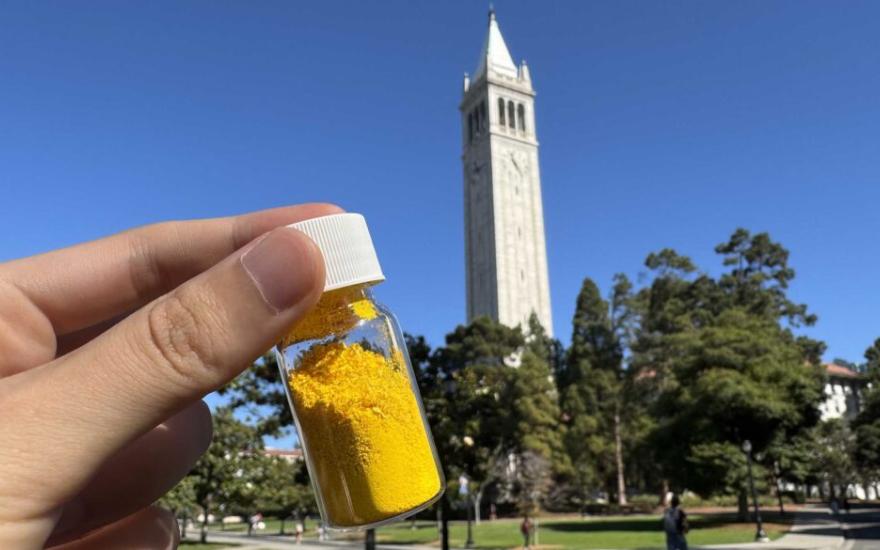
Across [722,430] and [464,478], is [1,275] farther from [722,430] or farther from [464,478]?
[722,430]

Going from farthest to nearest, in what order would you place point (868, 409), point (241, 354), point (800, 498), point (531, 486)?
1. point (800, 498)
2. point (868, 409)
3. point (531, 486)
4. point (241, 354)

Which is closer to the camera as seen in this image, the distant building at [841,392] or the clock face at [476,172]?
the clock face at [476,172]

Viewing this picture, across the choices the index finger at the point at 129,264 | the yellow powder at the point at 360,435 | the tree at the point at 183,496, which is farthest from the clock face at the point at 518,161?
the yellow powder at the point at 360,435

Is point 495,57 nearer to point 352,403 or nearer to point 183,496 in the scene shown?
point 183,496

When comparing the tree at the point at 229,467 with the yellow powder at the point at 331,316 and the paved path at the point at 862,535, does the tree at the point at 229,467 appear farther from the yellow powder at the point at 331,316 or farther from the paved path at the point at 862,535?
the yellow powder at the point at 331,316

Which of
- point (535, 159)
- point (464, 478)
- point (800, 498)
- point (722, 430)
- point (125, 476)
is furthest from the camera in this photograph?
point (535, 159)

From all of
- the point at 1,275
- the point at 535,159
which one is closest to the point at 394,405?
the point at 1,275
